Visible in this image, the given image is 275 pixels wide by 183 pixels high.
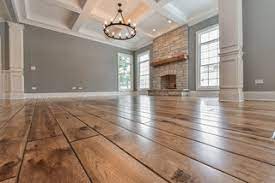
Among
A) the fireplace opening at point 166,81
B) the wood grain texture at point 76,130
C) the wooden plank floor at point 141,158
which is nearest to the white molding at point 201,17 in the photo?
the fireplace opening at point 166,81

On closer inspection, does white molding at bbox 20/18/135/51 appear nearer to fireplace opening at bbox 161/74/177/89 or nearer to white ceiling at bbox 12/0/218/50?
white ceiling at bbox 12/0/218/50

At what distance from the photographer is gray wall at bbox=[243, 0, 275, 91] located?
9.07 ft

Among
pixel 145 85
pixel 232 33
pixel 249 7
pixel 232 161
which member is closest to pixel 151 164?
pixel 232 161

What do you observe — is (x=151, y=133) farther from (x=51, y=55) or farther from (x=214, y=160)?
(x=51, y=55)

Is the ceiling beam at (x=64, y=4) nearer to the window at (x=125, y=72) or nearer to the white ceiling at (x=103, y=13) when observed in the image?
the white ceiling at (x=103, y=13)

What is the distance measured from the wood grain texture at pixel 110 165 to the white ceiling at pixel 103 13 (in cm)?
458

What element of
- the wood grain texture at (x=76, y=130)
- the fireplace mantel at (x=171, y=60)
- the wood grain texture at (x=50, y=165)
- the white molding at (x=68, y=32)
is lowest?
the wood grain texture at (x=76, y=130)

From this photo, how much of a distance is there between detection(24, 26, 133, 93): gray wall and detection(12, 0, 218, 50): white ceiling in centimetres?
46

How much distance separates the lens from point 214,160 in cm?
45

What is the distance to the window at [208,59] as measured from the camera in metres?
4.83

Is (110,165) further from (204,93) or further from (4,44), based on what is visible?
(4,44)

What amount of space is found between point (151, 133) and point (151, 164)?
33 centimetres

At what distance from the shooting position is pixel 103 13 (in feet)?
17.4

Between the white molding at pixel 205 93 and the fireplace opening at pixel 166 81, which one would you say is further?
the fireplace opening at pixel 166 81
